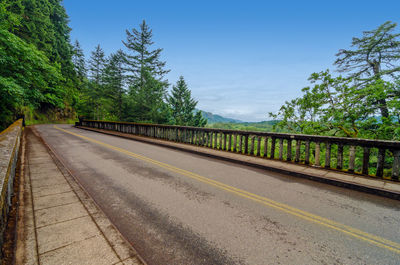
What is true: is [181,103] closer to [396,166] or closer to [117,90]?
[117,90]

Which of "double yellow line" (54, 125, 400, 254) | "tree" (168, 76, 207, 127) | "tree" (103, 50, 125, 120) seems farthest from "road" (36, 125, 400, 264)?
"tree" (168, 76, 207, 127)

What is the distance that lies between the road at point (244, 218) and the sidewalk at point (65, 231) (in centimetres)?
28

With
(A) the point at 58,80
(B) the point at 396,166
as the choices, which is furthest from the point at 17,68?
(B) the point at 396,166

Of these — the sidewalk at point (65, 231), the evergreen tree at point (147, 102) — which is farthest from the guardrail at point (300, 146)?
the evergreen tree at point (147, 102)

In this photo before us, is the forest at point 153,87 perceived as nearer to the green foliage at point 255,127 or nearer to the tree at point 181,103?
the green foliage at point 255,127

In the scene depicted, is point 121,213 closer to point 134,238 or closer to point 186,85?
point 134,238

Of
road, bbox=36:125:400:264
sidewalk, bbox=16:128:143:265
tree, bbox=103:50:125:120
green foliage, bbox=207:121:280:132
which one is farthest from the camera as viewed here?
tree, bbox=103:50:125:120

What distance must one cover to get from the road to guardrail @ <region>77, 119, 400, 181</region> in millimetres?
1434

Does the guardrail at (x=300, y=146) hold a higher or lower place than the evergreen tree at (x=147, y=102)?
lower

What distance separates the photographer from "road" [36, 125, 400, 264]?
218 cm

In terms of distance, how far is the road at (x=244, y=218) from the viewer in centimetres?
218

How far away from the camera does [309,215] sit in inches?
122

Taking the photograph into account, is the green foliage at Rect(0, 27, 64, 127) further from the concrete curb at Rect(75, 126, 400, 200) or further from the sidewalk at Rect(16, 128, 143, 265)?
the concrete curb at Rect(75, 126, 400, 200)

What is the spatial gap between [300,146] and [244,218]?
579 centimetres
